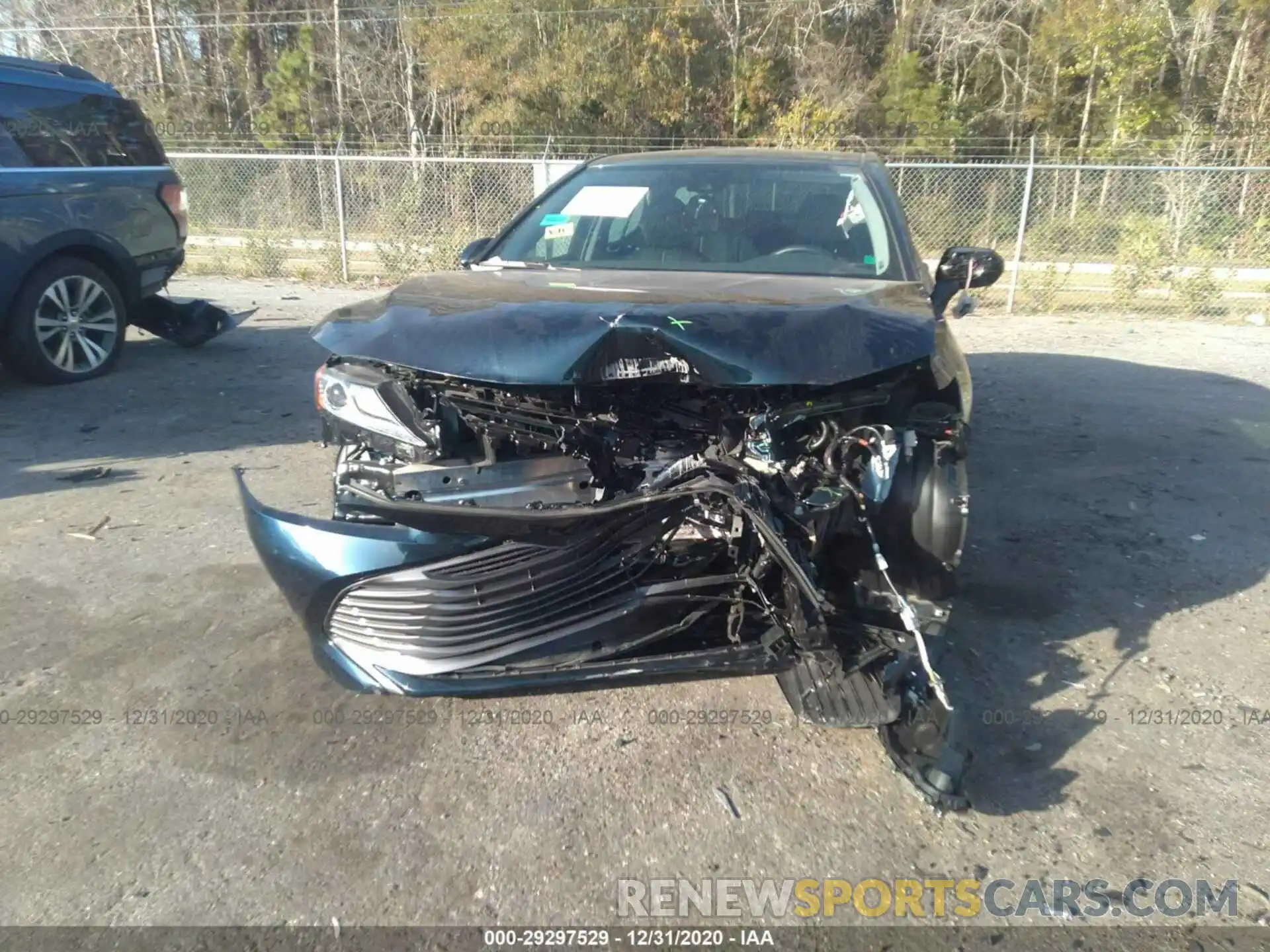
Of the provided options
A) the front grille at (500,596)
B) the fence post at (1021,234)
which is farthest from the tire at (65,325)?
the fence post at (1021,234)

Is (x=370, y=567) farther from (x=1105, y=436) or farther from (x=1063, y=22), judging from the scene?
(x=1063, y=22)

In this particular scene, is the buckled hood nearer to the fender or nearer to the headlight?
the headlight

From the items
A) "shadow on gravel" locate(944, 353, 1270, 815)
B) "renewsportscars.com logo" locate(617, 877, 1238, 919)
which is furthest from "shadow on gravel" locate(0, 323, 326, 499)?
"renewsportscars.com logo" locate(617, 877, 1238, 919)

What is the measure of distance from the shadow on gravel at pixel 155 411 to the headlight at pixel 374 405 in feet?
10.1

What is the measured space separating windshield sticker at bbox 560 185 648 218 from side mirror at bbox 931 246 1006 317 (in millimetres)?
1369

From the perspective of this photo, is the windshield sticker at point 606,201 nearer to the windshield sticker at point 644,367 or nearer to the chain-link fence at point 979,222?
the windshield sticker at point 644,367

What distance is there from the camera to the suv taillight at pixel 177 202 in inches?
306

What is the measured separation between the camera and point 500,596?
2.73 meters

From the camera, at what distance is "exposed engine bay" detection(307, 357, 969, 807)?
8.81ft

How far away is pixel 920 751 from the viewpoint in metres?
2.74

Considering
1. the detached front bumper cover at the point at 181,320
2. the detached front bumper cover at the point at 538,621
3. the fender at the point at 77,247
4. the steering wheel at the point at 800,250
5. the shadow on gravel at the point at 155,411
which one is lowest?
the shadow on gravel at the point at 155,411

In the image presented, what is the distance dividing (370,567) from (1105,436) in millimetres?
5239

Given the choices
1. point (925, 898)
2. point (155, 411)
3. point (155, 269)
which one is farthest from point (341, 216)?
point (925, 898)

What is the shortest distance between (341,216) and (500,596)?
1139cm
